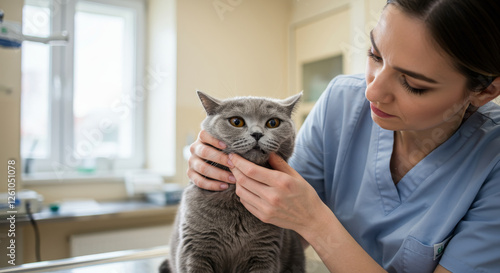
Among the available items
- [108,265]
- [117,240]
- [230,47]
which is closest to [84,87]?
[117,240]

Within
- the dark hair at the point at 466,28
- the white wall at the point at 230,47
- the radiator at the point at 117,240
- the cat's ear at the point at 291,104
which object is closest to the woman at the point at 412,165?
the dark hair at the point at 466,28

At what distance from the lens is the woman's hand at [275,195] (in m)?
0.68

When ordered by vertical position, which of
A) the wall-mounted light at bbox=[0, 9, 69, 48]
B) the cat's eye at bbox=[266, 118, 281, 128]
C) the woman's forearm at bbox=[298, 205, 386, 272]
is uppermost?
the wall-mounted light at bbox=[0, 9, 69, 48]

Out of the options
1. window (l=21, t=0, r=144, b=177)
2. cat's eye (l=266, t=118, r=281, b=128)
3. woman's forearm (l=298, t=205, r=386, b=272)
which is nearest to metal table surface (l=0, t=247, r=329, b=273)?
woman's forearm (l=298, t=205, r=386, b=272)

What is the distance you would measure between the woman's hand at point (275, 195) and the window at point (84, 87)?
5.28 ft

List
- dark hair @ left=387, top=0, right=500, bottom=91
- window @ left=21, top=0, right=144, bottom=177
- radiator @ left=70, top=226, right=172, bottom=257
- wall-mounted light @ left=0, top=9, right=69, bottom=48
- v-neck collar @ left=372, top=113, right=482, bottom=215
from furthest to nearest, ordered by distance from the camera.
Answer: window @ left=21, top=0, right=144, bottom=177 → radiator @ left=70, top=226, right=172, bottom=257 → wall-mounted light @ left=0, top=9, right=69, bottom=48 → v-neck collar @ left=372, top=113, right=482, bottom=215 → dark hair @ left=387, top=0, right=500, bottom=91

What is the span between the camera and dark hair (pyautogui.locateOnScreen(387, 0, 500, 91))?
1.91 feet

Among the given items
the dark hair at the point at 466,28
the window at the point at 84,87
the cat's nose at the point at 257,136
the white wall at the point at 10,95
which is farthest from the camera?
the window at the point at 84,87

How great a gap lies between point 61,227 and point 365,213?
4.98 feet

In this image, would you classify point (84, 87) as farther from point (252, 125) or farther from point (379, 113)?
point (379, 113)

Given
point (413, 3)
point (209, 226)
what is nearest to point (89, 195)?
point (209, 226)

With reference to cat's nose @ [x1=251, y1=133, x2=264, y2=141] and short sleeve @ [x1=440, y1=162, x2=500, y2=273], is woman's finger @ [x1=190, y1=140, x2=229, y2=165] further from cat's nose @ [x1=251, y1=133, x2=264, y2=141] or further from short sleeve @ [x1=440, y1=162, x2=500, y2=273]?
short sleeve @ [x1=440, y1=162, x2=500, y2=273]

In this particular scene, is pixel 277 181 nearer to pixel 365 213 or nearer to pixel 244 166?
pixel 244 166

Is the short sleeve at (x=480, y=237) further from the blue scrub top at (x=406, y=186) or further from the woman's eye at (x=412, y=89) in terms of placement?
the woman's eye at (x=412, y=89)
